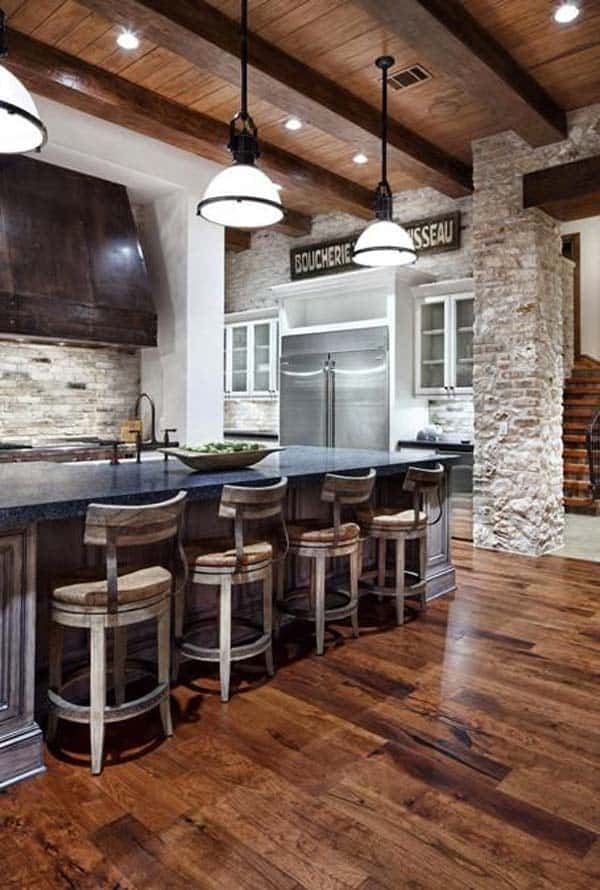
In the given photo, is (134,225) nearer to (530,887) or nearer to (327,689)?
(327,689)

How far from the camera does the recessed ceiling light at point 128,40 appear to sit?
12.2ft

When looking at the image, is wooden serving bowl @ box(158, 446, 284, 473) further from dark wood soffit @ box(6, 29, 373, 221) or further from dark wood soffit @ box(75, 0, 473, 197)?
dark wood soffit @ box(6, 29, 373, 221)

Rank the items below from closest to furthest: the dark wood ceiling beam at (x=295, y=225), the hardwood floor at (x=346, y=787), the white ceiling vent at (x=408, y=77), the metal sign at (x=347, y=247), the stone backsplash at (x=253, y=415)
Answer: the hardwood floor at (x=346, y=787)
the white ceiling vent at (x=408, y=77)
the metal sign at (x=347, y=247)
the dark wood ceiling beam at (x=295, y=225)
the stone backsplash at (x=253, y=415)

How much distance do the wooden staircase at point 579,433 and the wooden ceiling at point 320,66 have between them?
390 cm

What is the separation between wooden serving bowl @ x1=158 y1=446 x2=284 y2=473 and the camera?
3047 millimetres

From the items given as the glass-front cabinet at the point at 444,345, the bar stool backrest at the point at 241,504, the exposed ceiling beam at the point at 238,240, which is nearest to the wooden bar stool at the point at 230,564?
the bar stool backrest at the point at 241,504

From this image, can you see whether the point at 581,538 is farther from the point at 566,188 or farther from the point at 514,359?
the point at 566,188

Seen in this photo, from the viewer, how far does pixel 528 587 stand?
4363mm

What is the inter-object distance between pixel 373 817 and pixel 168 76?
4555 millimetres

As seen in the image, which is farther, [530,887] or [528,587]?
[528,587]

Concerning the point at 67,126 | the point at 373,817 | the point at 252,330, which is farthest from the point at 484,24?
the point at 252,330

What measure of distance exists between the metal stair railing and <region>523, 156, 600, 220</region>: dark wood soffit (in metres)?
2.73

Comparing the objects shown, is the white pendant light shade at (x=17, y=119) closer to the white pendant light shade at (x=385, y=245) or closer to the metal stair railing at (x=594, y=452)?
the white pendant light shade at (x=385, y=245)

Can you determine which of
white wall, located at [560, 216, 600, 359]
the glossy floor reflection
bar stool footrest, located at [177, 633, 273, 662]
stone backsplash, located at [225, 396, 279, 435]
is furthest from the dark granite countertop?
white wall, located at [560, 216, 600, 359]
